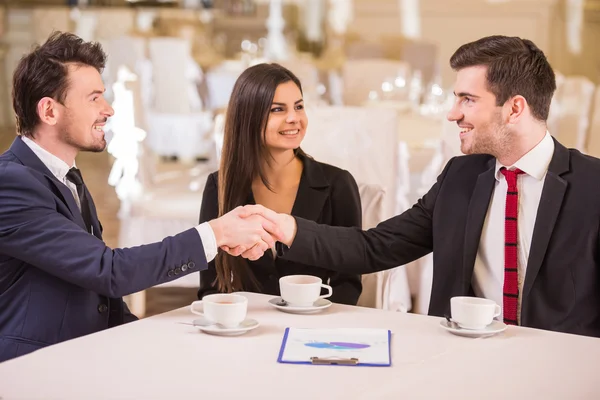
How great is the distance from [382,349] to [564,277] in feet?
2.10

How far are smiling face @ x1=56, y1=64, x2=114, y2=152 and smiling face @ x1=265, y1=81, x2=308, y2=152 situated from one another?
627mm

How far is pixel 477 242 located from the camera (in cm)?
234

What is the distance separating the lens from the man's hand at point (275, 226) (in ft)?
7.91

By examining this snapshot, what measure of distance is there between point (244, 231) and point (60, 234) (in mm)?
492

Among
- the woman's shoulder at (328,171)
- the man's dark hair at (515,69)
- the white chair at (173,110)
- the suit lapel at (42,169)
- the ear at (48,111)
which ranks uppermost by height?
the man's dark hair at (515,69)

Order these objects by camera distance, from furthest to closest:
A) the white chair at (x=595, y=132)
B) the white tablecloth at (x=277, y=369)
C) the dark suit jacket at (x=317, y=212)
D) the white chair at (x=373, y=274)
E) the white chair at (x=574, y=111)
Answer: the white chair at (x=574, y=111)
the white chair at (x=595, y=132)
the white chair at (x=373, y=274)
the dark suit jacket at (x=317, y=212)
the white tablecloth at (x=277, y=369)

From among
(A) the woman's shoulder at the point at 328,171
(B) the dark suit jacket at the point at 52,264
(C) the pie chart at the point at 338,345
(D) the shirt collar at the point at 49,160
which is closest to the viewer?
(C) the pie chart at the point at 338,345

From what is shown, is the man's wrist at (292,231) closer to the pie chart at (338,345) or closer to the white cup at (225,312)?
the white cup at (225,312)

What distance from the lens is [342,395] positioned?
1534 mm

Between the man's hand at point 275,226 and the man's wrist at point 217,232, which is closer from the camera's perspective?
the man's wrist at point 217,232

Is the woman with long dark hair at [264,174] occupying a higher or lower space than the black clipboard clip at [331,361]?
higher

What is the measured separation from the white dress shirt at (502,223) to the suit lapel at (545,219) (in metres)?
0.05

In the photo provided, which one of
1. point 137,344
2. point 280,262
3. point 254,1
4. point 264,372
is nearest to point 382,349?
point 264,372

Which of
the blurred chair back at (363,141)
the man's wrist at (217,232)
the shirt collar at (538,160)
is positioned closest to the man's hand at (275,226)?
the man's wrist at (217,232)
